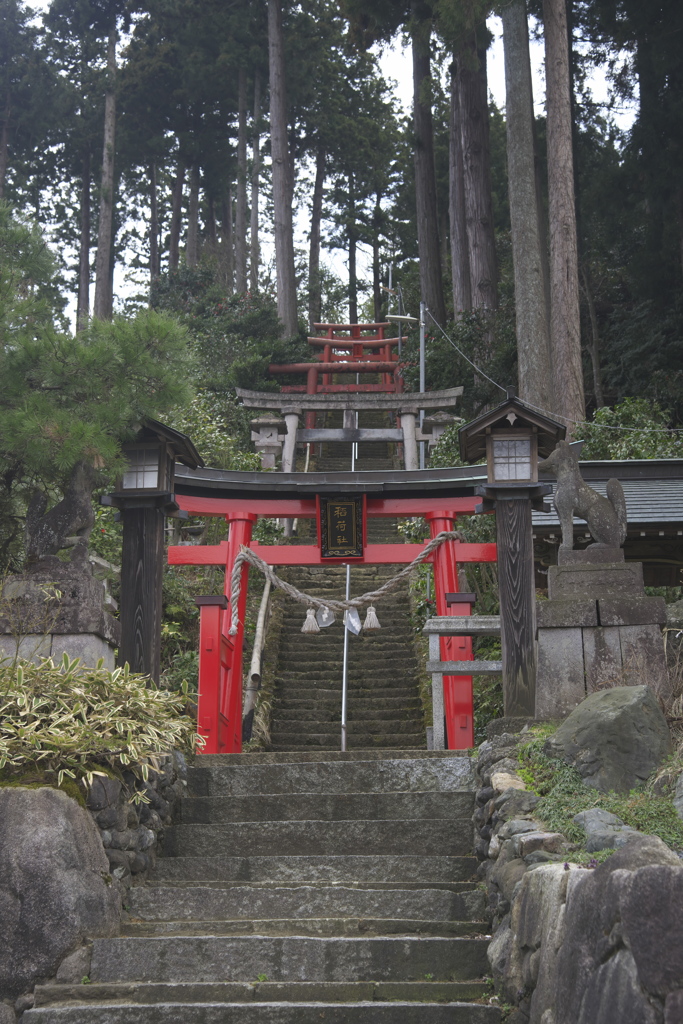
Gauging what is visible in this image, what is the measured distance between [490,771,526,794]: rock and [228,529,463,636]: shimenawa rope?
351cm

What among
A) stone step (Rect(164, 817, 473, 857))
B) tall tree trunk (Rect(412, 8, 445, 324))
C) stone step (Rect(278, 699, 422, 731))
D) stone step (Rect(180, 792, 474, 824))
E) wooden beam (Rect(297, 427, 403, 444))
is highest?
tall tree trunk (Rect(412, 8, 445, 324))

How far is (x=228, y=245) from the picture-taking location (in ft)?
107

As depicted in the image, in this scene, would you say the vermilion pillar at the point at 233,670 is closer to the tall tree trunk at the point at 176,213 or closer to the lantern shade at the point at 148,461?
the lantern shade at the point at 148,461

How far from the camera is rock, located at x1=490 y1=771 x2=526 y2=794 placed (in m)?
5.05

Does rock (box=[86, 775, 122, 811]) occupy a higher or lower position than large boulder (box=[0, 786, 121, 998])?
higher

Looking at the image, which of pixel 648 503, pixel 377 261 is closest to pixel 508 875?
pixel 648 503

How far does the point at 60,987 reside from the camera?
433 centimetres

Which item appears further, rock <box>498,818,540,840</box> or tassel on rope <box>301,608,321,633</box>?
tassel on rope <box>301,608,321,633</box>

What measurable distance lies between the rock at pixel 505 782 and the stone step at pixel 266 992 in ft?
3.36

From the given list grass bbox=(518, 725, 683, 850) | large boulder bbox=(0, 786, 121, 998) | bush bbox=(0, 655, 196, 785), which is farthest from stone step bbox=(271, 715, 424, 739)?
large boulder bbox=(0, 786, 121, 998)

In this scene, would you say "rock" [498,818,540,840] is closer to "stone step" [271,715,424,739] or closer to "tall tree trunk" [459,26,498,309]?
"stone step" [271,715,424,739]

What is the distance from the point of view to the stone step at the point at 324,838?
5539 mm

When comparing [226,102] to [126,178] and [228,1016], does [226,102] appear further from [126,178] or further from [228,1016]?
[228,1016]

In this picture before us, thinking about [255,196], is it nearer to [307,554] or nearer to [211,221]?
[211,221]
